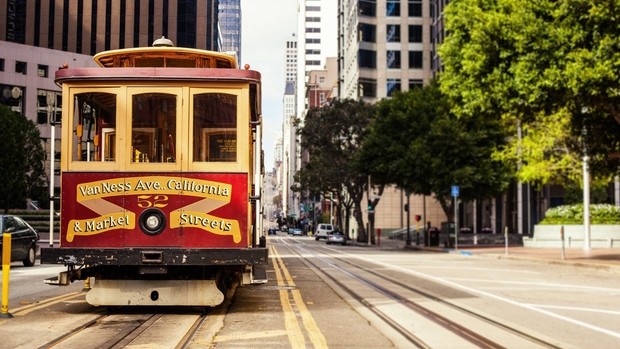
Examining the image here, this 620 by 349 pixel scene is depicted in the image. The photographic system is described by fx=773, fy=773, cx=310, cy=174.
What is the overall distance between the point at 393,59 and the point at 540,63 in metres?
63.6

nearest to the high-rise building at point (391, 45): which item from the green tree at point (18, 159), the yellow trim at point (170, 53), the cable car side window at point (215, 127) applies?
the green tree at point (18, 159)

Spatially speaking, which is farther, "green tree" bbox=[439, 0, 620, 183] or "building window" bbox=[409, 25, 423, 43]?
"building window" bbox=[409, 25, 423, 43]

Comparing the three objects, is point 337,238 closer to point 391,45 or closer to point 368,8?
Answer: point 391,45

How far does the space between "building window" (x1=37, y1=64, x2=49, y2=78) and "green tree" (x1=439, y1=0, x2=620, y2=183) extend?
209 ft

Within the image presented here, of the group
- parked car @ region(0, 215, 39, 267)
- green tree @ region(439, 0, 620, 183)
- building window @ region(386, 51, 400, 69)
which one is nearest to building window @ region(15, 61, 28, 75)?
building window @ region(386, 51, 400, 69)

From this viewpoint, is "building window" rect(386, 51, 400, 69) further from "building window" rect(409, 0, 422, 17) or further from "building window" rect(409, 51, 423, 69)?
"building window" rect(409, 0, 422, 17)

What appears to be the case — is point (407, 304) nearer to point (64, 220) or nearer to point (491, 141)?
point (64, 220)

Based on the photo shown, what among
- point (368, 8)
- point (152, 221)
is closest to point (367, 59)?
point (368, 8)

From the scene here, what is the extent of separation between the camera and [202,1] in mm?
93312

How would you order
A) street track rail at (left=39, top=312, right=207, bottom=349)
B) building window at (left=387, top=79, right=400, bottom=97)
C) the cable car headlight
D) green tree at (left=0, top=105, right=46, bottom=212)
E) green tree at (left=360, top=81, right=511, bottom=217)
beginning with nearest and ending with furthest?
1. street track rail at (left=39, top=312, right=207, bottom=349)
2. the cable car headlight
3. green tree at (left=360, top=81, right=511, bottom=217)
4. green tree at (left=0, top=105, right=46, bottom=212)
5. building window at (left=387, top=79, right=400, bottom=97)

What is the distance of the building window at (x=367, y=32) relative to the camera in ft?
278

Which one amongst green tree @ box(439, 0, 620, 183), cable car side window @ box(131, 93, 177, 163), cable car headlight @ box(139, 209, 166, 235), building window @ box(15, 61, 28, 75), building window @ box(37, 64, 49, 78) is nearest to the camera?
cable car headlight @ box(139, 209, 166, 235)

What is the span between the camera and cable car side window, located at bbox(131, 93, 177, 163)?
10500 millimetres

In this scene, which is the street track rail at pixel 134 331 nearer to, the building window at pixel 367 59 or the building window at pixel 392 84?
the building window at pixel 392 84
